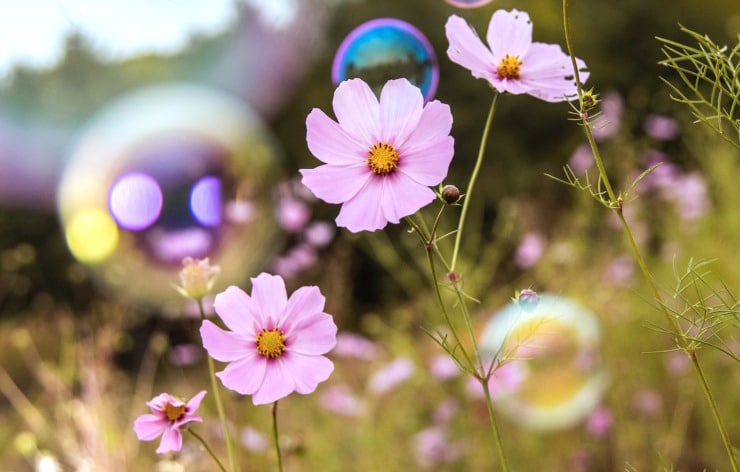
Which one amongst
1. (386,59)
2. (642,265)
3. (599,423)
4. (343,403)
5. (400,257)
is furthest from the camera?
(400,257)

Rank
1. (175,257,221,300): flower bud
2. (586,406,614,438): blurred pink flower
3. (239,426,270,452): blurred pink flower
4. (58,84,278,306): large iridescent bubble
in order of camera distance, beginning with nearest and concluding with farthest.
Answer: (175,257,221,300): flower bud → (239,426,270,452): blurred pink flower → (586,406,614,438): blurred pink flower → (58,84,278,306): large iridescent bubble

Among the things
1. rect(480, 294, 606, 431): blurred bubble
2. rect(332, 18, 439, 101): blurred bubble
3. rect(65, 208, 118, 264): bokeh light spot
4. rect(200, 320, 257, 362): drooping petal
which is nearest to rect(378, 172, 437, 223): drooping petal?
rect(200, 320, 257, 362): drooping petal

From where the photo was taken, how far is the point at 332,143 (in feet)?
1.43

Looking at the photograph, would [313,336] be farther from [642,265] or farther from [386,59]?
[386,59]

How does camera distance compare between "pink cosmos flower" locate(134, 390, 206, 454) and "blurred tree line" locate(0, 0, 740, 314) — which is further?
"blurred tree line" locate(0, 0, 740, 314)

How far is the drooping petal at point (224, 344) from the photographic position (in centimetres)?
41

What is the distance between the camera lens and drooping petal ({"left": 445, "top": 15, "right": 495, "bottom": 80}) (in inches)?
18.1

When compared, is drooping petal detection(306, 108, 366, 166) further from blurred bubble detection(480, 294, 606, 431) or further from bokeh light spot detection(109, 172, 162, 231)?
bokeh light spot detection(109, 172, 162, 231)

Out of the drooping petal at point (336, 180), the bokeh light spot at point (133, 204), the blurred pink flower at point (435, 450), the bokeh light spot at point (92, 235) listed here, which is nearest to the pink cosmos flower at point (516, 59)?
the drooping petal at point (336, 180)

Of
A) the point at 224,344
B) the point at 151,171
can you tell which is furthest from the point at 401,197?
the point at 151,171

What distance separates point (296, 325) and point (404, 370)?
1.40m

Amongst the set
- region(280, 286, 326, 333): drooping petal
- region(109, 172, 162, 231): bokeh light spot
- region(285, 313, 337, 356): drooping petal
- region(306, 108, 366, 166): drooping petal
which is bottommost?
region(285, 313, 337, 356): drooping petal

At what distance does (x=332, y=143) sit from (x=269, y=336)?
0.37 ft

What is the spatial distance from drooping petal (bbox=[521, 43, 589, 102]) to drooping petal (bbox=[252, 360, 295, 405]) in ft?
0.75
